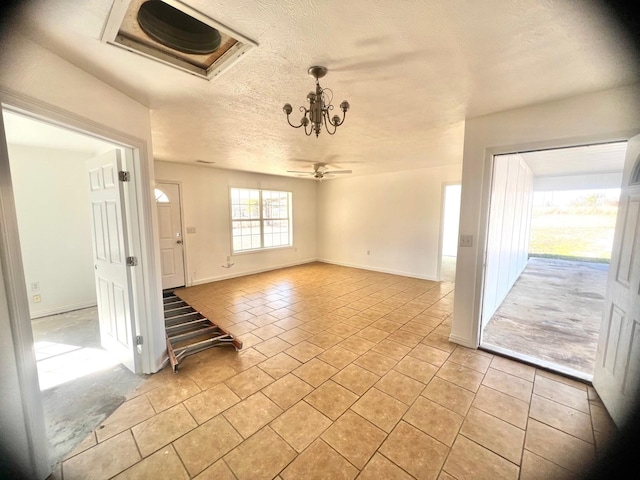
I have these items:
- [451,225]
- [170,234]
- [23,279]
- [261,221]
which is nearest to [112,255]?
[23,279]

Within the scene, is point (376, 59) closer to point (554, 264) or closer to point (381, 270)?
point (381, 270)

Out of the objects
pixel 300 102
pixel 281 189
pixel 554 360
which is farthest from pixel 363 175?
pixel 554 360

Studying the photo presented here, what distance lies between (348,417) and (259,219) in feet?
16.3

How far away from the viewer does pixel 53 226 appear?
359 centimetres

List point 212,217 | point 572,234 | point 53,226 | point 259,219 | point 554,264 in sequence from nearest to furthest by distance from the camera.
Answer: point 53,226, point 212,217, point 259,219, point 554,264, point 572,234

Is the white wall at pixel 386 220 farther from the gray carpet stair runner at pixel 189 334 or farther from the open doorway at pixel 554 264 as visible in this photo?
the gray carpet stair runner at pixel 189 334

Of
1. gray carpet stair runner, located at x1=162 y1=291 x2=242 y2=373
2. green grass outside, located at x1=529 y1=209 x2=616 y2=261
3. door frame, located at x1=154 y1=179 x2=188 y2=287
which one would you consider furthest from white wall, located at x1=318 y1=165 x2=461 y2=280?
green grass outside, located at x1=529 y1=209 x2=616 y2=261

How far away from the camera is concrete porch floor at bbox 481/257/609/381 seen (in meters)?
2.48

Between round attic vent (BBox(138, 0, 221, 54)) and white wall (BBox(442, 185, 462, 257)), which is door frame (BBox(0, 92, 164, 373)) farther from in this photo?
white wall (BBox(442, 185, 462, 257))

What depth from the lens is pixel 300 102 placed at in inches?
84.6

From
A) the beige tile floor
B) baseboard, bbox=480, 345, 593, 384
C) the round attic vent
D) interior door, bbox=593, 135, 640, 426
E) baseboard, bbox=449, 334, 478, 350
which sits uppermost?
the round attic vent

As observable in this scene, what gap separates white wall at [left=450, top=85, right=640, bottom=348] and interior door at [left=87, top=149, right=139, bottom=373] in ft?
10.6

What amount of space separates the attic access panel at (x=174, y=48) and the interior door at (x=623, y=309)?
2.71m

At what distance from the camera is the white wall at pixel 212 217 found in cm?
489
